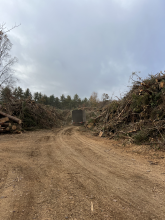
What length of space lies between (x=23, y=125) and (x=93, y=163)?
11.0 meters

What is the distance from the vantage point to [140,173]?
3934 millimetres

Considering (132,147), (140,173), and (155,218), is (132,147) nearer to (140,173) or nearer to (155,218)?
(140,173)

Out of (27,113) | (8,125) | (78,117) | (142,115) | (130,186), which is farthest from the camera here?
(78,117)

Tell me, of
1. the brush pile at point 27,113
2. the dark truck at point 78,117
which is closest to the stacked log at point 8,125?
the brush pile at point 27,113

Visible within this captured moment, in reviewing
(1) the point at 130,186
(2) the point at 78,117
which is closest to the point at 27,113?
(2) the point at 78,117

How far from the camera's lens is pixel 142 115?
813 cm

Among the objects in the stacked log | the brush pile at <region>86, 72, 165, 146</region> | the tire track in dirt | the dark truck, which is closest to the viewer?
the tire track in dirt

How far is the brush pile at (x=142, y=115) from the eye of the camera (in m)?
6.80

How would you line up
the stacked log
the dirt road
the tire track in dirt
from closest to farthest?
1. the dirt road
2. the tire track in dirt
3. the stacked log

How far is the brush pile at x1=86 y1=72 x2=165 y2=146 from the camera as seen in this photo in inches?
268

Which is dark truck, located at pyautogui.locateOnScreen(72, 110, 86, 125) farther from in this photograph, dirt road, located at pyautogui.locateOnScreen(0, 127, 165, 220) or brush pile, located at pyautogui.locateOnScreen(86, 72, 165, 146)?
dirt road, located at pyautogui.locateOnScreen(0, 127, 165, 220)

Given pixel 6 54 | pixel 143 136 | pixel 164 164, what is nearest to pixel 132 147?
pixel 143 136

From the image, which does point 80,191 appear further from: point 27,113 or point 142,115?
point 27,113

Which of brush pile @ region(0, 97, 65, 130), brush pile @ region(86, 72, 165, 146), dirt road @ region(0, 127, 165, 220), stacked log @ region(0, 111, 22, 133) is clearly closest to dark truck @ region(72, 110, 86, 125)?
brush pile @ region(0, 97, 65, 130)
